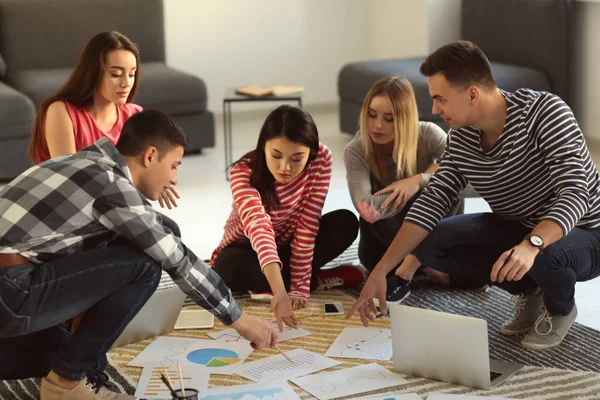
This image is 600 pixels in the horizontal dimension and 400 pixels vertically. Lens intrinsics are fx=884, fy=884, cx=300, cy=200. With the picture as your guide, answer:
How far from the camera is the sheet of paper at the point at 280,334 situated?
240cm

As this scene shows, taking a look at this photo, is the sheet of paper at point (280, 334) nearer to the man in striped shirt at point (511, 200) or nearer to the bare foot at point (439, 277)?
the man in striped shirt at point (511, 200)

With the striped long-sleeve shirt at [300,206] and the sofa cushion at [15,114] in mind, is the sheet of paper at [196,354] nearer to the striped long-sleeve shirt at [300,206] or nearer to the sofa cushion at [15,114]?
the striped long-sleeve shirt at [300,206]

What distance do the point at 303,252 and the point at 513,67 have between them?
7.90 ft

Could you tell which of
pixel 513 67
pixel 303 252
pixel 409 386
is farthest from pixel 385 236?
pixel 513 67

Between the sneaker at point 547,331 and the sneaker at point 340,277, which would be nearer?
the sneaker at point 547,331

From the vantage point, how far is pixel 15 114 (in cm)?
410

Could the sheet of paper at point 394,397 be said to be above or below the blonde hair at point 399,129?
below

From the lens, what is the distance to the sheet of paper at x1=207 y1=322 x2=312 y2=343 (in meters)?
2.40

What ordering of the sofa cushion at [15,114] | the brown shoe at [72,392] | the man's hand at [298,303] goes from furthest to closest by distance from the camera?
1. the sofa cushion at [15,114]
2. the man's hand at [298,303]
3. the brown shoe at [72,392]

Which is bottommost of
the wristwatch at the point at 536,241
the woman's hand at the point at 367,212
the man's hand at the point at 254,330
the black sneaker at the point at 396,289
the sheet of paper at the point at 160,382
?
the sheet of paper at the point at 160,382

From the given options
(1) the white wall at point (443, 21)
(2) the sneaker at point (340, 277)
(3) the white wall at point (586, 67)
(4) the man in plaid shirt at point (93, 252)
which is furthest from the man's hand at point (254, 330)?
(1) the white wall at point (443, 21)

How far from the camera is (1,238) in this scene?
184cm

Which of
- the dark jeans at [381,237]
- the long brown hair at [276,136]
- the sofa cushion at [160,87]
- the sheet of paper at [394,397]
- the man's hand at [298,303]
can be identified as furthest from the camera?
the sofa cushion at [160,87]

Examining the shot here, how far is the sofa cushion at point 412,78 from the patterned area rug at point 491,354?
5.39 feet
